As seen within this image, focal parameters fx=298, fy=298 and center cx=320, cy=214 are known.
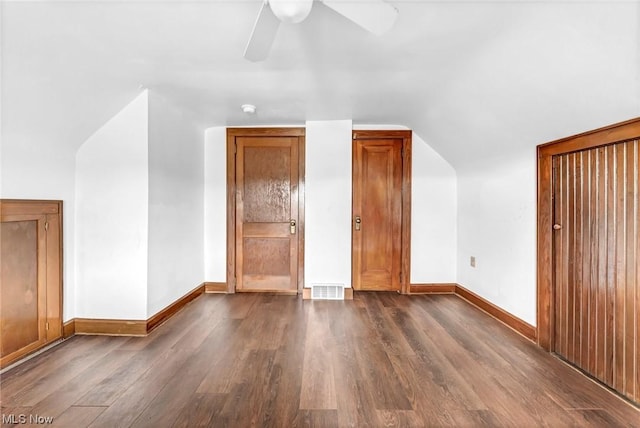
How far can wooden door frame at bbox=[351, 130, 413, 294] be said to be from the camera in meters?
3.79

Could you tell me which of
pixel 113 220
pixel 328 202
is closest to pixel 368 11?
pixel 328 202

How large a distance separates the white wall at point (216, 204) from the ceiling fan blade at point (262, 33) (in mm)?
2302

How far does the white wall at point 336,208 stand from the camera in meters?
3.65

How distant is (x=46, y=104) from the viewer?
6.79 ft

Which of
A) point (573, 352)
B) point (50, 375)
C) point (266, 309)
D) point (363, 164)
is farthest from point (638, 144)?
point (50, 375)

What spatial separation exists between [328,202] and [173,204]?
1721 mm

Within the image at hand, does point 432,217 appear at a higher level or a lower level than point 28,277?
higher

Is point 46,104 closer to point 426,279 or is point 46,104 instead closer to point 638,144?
point 638,144

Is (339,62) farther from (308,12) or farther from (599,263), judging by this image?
(599,263)

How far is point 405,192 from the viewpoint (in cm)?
379

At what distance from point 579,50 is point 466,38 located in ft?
1.95

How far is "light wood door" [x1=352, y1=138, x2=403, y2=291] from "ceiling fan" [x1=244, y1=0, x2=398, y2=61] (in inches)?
92.6

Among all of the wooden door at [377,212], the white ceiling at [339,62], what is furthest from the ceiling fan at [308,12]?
the wooden door at [377,212]

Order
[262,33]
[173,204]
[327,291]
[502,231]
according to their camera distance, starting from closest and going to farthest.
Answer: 1. [262,33]
2. [502,231]
3. [173,204]
4. [327,291]
